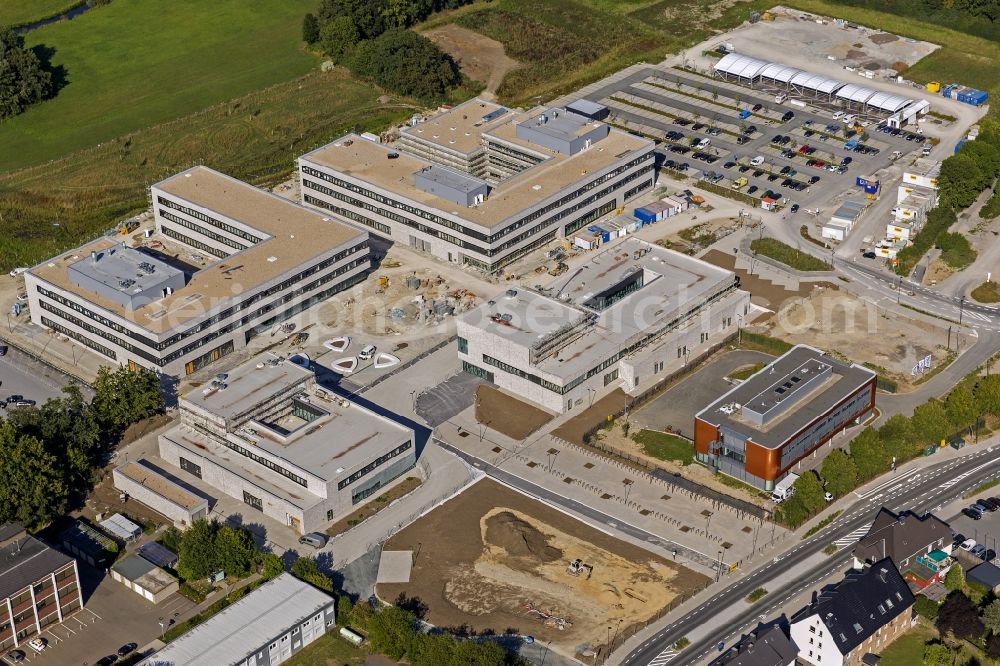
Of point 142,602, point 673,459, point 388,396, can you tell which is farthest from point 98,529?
point 673,459

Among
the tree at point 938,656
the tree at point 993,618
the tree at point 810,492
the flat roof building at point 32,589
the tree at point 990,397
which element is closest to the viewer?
the tree at point 938,656

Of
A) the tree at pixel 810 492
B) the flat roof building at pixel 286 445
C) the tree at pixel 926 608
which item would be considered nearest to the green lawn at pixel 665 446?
the tree at pixel 810 492

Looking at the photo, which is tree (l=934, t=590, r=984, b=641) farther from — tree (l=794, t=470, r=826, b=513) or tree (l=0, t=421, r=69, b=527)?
tree (l=0, t=421, r=69, b=527)

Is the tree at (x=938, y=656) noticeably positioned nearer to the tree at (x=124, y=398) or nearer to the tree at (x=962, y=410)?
the tree at (x=962, y=410)

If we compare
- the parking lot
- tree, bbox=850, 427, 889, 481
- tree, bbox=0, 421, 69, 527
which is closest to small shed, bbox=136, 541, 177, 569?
the parking lot

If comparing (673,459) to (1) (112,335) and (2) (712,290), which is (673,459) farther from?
(1) (112,335)

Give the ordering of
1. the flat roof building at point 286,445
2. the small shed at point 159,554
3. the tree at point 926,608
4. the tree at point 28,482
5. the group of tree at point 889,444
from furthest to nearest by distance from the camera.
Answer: the flat roof building at point 286,445 < the group of tree at point 889,444 < the tree at point 28,482 < the small shed at point 159,554 < the tree at point 926,608

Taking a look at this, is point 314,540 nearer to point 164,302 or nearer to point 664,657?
point 664,657

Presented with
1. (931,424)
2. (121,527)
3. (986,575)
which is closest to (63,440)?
(121,527)
